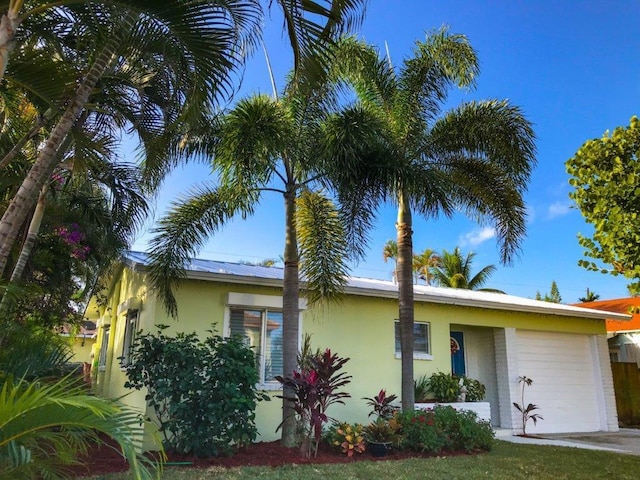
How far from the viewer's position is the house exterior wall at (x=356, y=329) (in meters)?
9.77

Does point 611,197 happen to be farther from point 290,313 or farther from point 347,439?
point 347,439

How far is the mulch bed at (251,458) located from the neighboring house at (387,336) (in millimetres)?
1524

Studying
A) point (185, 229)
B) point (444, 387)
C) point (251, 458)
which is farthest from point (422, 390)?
point (185, 229)

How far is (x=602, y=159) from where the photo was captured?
5707 millimetres

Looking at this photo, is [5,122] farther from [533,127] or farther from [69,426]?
[533,127]

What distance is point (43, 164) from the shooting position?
15.9 ft

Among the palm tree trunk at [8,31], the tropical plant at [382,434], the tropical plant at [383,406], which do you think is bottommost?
the tropical plant at [382,434]

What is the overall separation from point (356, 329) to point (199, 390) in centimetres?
455

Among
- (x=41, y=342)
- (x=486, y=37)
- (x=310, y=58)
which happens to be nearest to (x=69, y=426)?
(x=41, y=342)

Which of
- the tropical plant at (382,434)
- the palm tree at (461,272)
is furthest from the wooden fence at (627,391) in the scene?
the palm tree at (461,272)

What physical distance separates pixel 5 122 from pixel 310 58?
5728 millimetres

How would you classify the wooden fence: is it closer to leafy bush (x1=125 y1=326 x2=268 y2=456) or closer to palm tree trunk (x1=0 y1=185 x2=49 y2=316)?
leafy bush (x1=125 y1=326 x2=268 y2=456)

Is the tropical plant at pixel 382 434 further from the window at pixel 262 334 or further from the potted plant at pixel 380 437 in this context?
the window at pixel 262 334

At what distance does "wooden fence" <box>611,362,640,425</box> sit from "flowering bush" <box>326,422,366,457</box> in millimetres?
A: 12244
